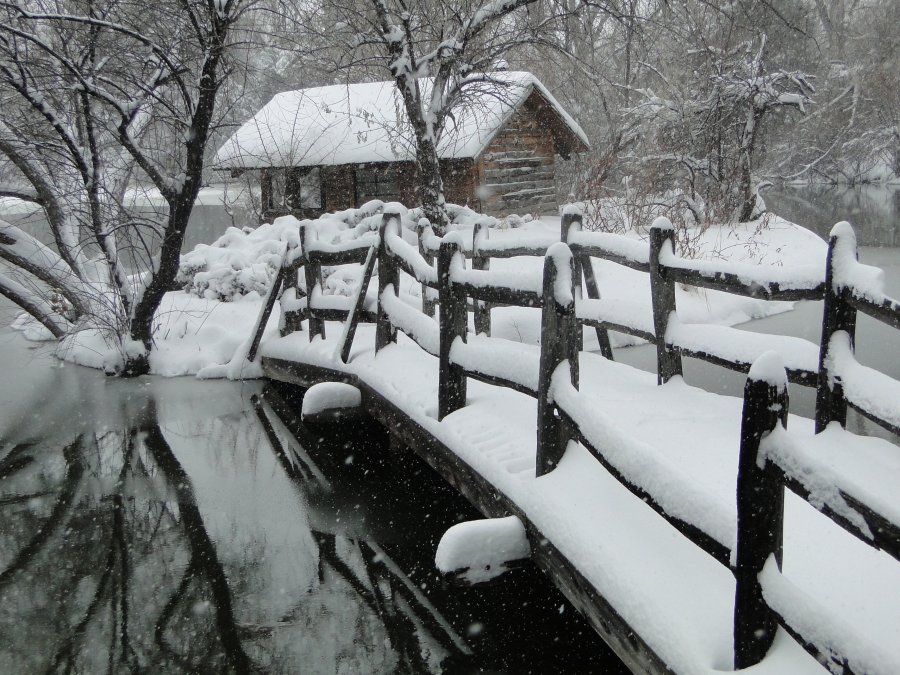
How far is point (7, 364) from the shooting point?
10797 mm

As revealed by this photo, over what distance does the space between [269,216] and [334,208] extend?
1.69 meters

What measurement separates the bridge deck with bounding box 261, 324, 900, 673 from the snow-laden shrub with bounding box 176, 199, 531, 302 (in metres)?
6.52

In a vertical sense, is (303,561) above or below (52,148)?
below

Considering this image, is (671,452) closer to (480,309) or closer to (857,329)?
(480,309)

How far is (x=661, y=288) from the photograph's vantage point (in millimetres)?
4973

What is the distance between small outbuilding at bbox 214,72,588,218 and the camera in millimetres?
18672

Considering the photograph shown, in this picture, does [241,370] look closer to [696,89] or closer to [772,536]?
[772,536]

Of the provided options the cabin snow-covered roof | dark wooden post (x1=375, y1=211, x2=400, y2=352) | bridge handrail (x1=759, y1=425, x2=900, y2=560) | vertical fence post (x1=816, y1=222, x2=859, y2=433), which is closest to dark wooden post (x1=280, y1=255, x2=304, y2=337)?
dark wooden post (x1=375, y1=211, x2=400, y2=352)

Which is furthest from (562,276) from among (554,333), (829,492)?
(829,492)

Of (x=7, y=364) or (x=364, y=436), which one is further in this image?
(x=7, y=364)

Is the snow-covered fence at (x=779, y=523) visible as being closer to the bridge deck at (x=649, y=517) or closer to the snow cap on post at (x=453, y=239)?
the bridge deck at (x=649, y=517)

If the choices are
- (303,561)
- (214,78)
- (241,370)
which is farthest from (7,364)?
(303,561)

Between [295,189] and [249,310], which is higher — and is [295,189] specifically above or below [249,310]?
above

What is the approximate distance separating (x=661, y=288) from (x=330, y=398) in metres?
2.94
